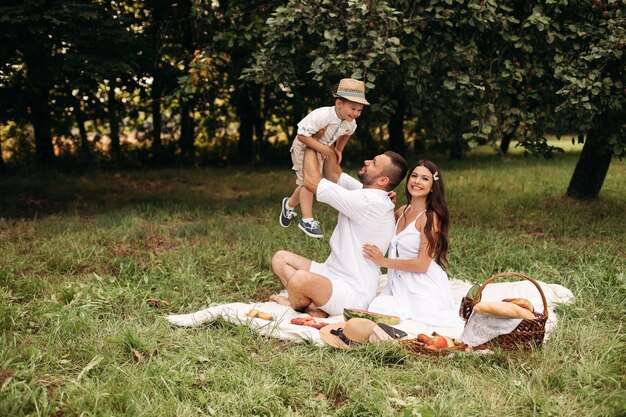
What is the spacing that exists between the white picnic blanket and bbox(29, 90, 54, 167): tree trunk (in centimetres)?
955

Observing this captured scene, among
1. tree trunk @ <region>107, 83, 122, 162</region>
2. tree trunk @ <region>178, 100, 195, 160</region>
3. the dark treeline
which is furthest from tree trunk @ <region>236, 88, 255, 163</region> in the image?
the dark treeline

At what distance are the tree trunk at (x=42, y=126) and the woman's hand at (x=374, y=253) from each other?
1017cm

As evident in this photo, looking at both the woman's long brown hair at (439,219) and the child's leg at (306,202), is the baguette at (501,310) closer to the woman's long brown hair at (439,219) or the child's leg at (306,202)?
the woman's long brown hair at (439,219)

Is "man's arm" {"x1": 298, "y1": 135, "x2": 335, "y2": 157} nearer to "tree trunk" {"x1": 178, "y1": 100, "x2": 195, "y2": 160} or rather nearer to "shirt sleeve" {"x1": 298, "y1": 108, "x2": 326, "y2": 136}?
"shirt sleeve" {"x1": 298, "y1": 108, "x2": 326, "y2": 136}

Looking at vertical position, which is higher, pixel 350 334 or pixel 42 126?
pixel 350 334

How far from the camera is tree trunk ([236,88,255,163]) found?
56.0ft

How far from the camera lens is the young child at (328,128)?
18.1 ft

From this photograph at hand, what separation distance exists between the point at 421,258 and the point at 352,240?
0.57 m

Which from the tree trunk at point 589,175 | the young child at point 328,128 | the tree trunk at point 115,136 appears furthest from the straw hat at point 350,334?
the tree trunk at point 115,136

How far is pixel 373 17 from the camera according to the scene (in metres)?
7.21

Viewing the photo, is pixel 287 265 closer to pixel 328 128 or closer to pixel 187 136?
pixel 328 128

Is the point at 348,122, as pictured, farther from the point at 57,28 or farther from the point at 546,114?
the point at 57,28

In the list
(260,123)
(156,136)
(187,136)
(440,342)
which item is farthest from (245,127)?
(440,342)

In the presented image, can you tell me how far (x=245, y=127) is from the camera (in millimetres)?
17500
